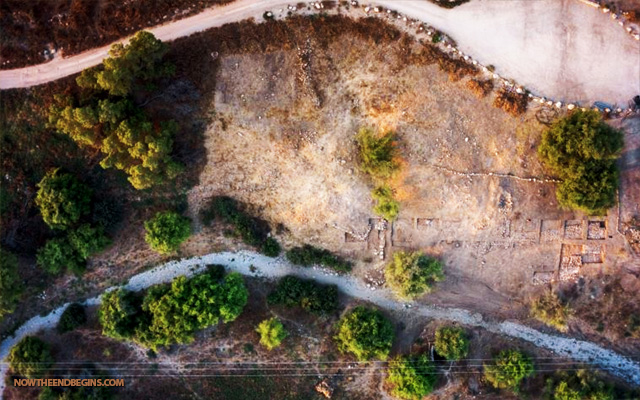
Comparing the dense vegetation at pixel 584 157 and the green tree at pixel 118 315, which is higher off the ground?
the dense vegetation at pixel 584 157

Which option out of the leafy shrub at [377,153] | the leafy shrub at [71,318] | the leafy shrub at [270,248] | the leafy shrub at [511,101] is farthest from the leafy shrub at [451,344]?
the leafy shrub at [71,318]

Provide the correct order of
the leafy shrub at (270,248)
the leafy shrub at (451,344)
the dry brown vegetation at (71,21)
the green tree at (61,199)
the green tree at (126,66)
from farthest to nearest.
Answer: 1. the leafy shrub at (270,248)
2. the leafy shrub at (451,344)
3. the dry brown vegetation at (71,21)
4. the green tree at (61,199)
5. the green tree at (126,66)

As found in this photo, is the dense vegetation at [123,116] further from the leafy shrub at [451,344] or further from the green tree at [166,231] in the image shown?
the leafy shrub at [451,344]

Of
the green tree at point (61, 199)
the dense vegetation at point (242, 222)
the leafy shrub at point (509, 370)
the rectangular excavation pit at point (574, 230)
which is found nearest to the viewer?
the green tree at point (61, 199)

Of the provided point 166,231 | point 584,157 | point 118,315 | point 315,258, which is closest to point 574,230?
point 584,157

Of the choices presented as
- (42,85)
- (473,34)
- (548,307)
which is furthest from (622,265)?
(42,85)

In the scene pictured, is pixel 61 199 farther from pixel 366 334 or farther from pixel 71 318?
pixel 366 334

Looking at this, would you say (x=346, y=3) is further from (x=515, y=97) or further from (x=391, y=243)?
(x=391, y=243)

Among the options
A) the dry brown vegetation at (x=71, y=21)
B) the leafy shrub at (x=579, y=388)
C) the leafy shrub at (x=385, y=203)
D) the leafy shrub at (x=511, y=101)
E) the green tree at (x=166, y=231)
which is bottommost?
the leafy shrub at (x=579, y=388)
